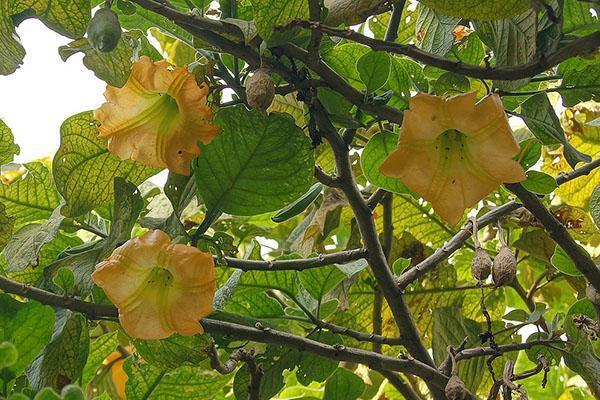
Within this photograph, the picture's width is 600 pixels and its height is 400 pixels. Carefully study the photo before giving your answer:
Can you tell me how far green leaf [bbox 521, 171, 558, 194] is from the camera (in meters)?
0.64

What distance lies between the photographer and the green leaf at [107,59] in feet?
1.87

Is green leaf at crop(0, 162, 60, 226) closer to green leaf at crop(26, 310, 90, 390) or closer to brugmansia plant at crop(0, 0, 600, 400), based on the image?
brugmansia plant at crop(0, 0, 600, 400)

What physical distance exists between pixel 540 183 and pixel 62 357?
0.41 metres

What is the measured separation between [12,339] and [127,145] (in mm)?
168

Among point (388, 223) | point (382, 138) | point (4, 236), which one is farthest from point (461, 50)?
point (4, 236)

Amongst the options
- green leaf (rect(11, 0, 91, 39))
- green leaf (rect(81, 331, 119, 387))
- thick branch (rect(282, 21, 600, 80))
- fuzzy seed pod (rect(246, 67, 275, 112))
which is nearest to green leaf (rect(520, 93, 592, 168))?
thick branch (rect(282, 21, 600, 80))

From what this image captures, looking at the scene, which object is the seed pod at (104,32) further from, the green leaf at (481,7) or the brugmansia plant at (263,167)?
the green leaf at (481,7)

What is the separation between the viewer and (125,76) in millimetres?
589

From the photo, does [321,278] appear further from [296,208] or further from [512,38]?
[512,38]

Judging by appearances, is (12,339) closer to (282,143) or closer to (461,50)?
(282,143)

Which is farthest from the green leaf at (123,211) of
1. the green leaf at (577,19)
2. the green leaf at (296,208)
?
the green leaf at (577,19)

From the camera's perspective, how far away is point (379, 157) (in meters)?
0.69

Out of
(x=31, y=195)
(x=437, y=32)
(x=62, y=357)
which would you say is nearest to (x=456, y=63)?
(x=437, y=32)

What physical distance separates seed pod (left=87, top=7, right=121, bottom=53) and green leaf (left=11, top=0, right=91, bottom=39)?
0.03 m
